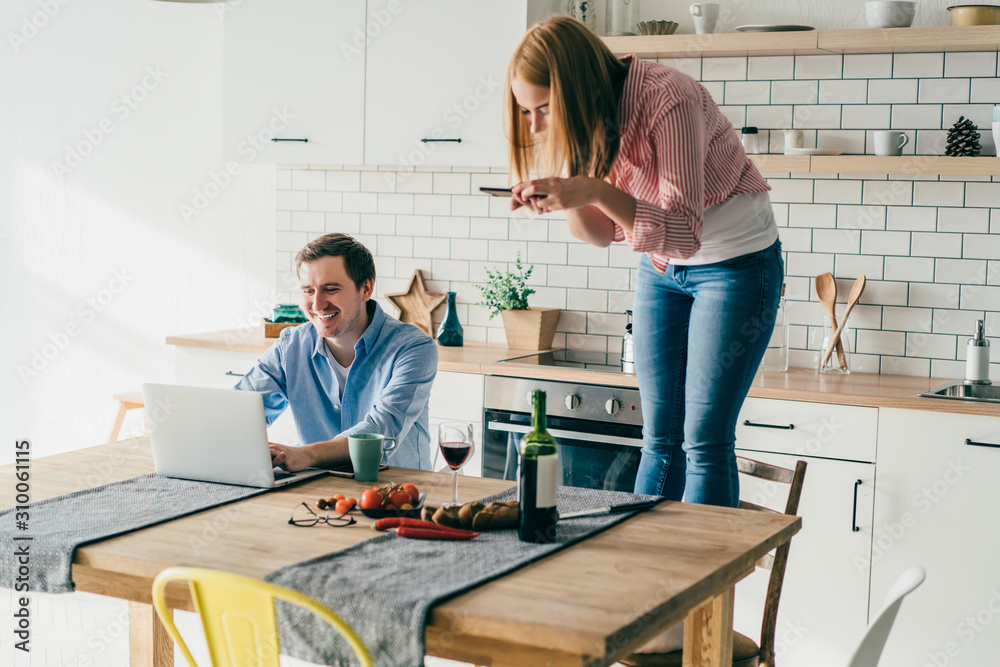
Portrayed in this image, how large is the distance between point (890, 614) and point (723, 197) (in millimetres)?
1030

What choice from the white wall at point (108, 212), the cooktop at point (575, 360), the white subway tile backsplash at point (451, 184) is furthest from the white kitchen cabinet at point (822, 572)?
the white wall at point (108, 212)

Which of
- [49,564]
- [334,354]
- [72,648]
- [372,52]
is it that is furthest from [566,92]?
[72,648]

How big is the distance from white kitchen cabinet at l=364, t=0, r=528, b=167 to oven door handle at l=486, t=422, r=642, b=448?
3.27ft

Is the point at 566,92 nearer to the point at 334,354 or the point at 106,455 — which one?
the point at 334,354

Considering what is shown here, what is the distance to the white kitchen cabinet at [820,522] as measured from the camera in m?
3.22

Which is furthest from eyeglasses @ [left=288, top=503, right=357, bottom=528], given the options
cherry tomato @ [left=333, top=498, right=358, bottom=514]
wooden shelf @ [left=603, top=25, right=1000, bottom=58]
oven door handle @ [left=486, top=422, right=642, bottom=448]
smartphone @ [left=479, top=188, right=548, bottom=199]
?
wooden shelf @ [left=603, top=25, right=1000, bottom=58]

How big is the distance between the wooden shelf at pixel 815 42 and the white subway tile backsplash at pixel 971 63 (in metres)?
0.04

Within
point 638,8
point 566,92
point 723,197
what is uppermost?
point 638,8

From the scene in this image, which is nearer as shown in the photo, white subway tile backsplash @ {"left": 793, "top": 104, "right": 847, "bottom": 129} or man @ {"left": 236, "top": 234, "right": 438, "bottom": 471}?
man @ {"left": 236, "top": 234, "right": 438, "bottom": 471}

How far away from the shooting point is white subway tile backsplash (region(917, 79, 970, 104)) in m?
3.59

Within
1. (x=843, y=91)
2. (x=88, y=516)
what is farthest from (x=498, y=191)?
(x=88, y=516)

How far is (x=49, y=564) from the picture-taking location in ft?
5.38

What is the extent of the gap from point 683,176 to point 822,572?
1.74 m

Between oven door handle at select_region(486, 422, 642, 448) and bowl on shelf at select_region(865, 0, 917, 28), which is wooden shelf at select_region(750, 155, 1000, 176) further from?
oven door handle at select_region(486, 422, 642, 448)
